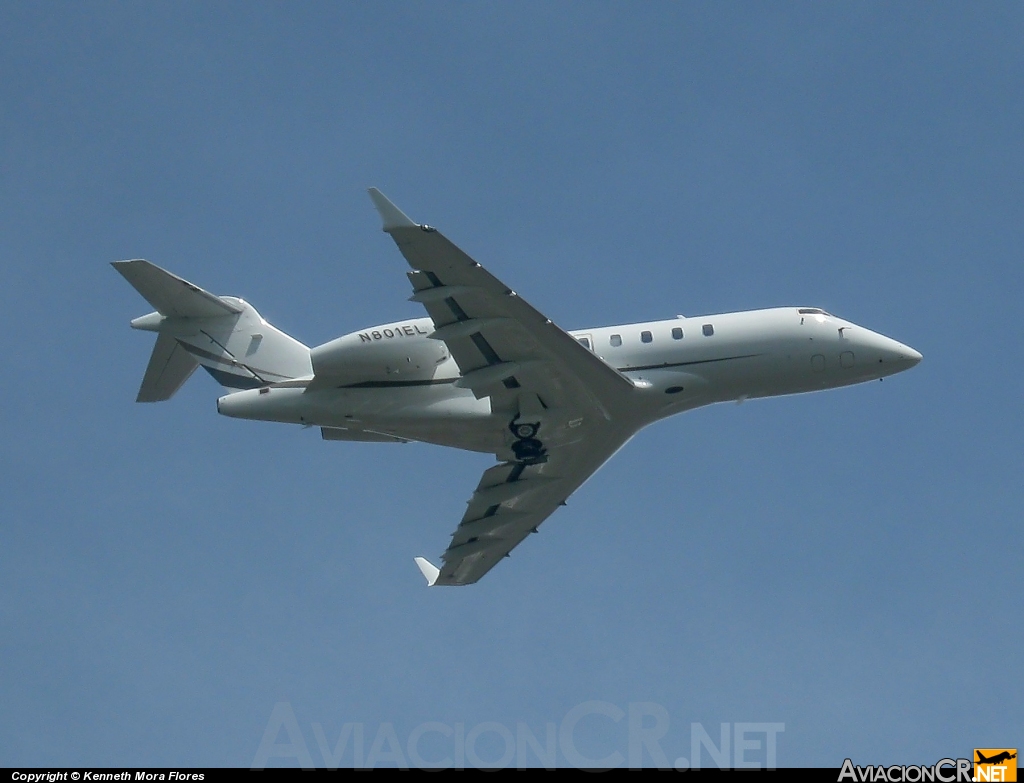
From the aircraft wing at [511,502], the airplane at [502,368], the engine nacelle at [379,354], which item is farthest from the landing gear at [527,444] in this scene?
the engine nacelle at [379,354]

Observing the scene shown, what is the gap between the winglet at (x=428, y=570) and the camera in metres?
34.9

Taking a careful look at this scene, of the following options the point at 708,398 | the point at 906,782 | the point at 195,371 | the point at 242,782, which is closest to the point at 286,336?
the point at 195,371

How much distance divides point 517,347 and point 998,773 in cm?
1263

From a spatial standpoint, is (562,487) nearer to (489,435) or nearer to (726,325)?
(489,435)

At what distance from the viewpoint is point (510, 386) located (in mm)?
28516

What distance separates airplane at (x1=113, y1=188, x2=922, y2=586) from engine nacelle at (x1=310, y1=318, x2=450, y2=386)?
0.03 metres

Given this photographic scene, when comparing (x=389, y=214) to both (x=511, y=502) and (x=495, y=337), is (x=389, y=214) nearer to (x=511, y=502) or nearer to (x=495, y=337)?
(x=495, y=337)

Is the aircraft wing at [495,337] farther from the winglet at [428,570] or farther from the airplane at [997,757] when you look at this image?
the airplane at [997,757]

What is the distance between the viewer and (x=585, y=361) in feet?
91.9

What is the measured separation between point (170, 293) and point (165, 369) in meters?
1.86

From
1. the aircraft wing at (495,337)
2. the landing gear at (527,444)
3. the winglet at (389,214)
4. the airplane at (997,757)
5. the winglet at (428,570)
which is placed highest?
the winglet at (389,214)

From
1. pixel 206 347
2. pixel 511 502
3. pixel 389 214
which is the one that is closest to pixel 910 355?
pixel 511 502

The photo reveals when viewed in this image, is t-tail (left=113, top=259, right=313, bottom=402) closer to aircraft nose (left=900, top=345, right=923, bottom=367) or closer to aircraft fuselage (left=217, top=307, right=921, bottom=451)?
aircraft fuselage (left=217, top=307, right=921, bottom=451)

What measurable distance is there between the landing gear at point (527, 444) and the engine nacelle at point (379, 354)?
245cm
